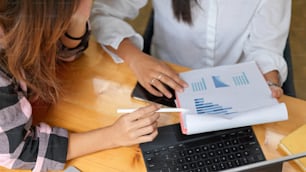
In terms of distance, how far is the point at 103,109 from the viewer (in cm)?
101

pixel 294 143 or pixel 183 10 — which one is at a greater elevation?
pixel 183 10

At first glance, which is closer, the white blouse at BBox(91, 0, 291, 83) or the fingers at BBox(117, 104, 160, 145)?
the fingers at BBox(117, 104, 160, 145)

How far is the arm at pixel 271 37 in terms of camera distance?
44.4 inches

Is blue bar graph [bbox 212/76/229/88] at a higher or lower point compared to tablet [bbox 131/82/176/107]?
higher

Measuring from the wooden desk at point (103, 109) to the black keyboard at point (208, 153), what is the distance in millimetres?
24

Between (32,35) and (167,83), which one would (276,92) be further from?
(32,35)

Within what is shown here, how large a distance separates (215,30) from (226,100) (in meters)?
0.30

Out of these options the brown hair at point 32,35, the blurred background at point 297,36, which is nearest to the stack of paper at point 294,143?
the brown hair at point 32,35

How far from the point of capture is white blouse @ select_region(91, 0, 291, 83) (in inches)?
45.5

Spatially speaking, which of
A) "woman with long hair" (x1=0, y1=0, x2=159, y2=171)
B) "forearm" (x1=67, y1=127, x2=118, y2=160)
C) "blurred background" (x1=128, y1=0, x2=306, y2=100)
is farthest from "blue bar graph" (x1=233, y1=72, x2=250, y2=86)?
"blurred background" (x1=128, y1=0, x2=306, y2=100)

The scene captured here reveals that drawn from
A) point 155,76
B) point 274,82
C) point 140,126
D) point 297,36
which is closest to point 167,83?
point 155,76

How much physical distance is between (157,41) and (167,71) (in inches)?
11.6

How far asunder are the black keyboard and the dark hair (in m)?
0.37

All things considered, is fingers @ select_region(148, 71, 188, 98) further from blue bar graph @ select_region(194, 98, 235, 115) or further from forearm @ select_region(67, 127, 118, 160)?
forearm @ select_region(67, 127, 118, 160)
